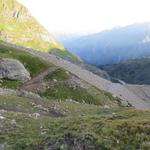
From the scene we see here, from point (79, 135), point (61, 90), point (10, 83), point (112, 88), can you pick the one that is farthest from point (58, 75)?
point (79, 135)

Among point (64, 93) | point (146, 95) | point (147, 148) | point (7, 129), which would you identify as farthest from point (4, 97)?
point (146, 95)

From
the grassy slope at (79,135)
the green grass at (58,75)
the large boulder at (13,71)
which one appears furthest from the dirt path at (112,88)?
the grassy slope at (79,135)

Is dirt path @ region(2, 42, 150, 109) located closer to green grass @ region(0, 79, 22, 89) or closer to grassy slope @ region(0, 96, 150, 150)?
green grass @ region(0, 79, 22, 89)

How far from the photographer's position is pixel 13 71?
84.2 m

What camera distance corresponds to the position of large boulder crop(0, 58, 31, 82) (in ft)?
273

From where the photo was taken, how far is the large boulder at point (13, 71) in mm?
83312

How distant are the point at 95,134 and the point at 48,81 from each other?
6154 cm

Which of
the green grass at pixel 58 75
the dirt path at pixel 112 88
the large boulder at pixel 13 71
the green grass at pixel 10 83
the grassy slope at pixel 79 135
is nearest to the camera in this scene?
the grassy slope at pixel 79 135

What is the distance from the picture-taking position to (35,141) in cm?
2445

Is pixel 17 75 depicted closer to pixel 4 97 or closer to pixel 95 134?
pixel 4 97

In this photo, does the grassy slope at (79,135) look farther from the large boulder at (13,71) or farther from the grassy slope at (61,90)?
the large boulder at (13,71)

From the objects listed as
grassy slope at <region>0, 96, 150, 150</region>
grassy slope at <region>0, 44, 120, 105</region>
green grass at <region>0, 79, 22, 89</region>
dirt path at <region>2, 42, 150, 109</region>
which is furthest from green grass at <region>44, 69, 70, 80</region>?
grassy slope at <region>0, 96, 150, 150</region>

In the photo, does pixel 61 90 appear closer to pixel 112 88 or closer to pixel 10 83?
pixel 10 83

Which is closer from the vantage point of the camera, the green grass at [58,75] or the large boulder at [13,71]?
the large boulder at [13,71]
